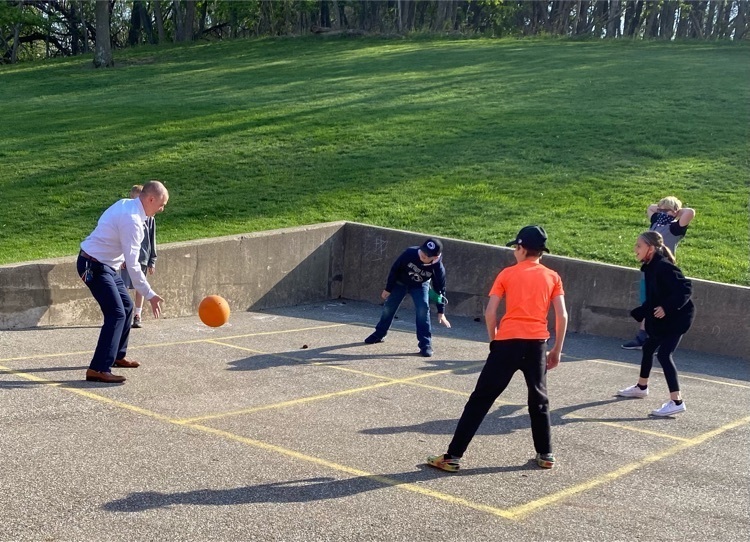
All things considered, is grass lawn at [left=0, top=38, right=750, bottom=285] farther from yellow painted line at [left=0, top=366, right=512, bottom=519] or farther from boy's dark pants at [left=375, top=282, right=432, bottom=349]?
yellow painted line at [left=0, top=366, right=512, bottom=519]

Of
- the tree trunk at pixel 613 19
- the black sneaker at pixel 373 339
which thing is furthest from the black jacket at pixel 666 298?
the tree trunk at pixel 613 19

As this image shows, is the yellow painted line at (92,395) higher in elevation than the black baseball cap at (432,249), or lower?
lower

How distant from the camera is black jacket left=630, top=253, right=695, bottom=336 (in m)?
8.56

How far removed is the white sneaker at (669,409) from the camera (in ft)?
28.2

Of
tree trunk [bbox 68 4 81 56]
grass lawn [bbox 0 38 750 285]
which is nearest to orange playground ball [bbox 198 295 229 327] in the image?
grass lawn [bbox 0 38 750 285]

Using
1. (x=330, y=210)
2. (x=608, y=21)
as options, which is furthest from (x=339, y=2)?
(x=330, y=210)

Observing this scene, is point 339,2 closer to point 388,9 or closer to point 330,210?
point 388,9

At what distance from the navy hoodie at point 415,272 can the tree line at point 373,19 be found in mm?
35717

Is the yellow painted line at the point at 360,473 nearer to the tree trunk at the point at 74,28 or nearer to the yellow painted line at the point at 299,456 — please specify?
the yellow painted line at the point at 299,456

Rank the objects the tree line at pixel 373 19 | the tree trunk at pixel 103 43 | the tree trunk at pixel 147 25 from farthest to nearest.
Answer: the tree trunk at pixel 147 25
the tree line at pixel 373 19
the tree trunk at pixel 103 43

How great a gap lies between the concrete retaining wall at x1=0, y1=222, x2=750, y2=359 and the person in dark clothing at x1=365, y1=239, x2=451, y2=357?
107 inches

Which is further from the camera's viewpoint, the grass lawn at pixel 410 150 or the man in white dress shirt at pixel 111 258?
the grass lawn at pixel 410 150

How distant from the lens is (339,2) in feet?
172

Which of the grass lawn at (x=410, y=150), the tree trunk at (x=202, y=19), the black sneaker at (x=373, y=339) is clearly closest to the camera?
the black sneaker at (x=373, y=339)
